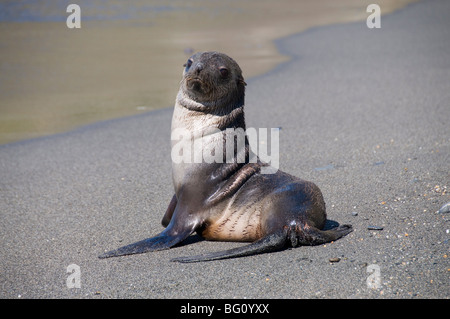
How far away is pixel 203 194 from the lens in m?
4.59

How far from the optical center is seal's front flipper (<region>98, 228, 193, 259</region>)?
4.43m

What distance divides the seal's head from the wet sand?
3866mm

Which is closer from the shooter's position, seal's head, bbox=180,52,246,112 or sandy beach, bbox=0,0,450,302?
sandy beach, bbox=0,0,450,302

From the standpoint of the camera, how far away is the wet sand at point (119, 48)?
30.1 ft

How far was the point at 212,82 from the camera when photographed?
468 cm

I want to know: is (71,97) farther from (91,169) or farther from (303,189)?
(303,189)
